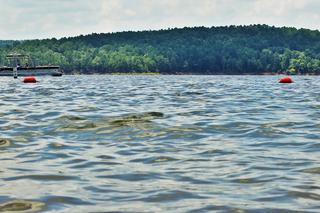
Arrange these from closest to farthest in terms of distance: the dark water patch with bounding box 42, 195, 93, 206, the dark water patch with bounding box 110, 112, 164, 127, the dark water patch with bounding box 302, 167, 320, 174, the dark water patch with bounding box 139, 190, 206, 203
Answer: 1. the dark water patch with bounding box 42, 195, 93, 206
2. the dark water patch with bounding box 139, 190, 206, 203
3. the dark water patch with bounding box 302, 167, 320, 174
4. the dark water patch with bounding box 110, 112, 164, 127

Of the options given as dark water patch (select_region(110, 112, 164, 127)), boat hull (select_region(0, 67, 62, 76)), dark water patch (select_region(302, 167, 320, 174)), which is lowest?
boat hull (select_region(0, 67, 62, 76))

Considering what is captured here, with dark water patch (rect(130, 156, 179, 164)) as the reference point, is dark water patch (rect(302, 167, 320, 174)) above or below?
above

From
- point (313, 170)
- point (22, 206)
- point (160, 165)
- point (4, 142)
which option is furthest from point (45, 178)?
point (313, 170)

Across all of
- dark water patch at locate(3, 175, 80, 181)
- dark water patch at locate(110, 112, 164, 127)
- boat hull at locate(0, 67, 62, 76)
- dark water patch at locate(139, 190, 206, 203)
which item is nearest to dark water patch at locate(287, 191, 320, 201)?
dark water patch at locate(139, 190, 206, 203)

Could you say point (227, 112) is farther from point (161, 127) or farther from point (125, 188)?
point (125, 188)

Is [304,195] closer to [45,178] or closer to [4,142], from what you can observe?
[45,178]

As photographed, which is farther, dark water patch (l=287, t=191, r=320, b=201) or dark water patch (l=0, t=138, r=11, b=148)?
dark water patch (l=0, t=138, r=11, b=148)

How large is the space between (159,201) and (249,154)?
4968mm

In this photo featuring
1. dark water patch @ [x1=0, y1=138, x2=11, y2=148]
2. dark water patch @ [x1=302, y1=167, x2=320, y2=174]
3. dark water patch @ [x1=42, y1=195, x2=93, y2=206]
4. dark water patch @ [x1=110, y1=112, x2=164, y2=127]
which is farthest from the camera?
dark water patch @ [x1=110, y1=112, x2=164, y2=127]

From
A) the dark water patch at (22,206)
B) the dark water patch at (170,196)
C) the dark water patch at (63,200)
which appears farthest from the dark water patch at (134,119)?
the dark water patch at (22,206)

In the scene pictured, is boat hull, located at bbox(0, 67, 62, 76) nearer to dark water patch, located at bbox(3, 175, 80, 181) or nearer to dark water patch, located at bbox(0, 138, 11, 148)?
dark water patch, located at bbox(0, 138, 11, 148)

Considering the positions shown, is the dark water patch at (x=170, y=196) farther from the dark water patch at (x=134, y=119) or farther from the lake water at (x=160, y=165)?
the dark water patch at (x=134, y=119)

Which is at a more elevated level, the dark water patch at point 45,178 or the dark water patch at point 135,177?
the dark water patch at point 135,177

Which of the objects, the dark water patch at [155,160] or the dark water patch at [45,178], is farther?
the dark water patch at [155,160]
